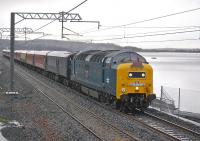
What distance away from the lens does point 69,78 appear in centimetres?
3731

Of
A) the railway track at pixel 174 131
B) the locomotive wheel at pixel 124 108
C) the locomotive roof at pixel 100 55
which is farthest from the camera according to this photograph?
the locomotive roof at pixel 100 55

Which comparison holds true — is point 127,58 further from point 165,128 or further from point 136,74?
point 165,128

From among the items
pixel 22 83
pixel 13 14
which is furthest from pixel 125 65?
pixel 22 83

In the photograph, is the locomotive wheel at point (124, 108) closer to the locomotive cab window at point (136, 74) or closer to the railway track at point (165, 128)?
the railway track at point (165, 128)

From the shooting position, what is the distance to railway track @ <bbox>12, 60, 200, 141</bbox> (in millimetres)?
16625

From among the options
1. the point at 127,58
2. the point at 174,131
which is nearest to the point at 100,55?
the point at 127,58

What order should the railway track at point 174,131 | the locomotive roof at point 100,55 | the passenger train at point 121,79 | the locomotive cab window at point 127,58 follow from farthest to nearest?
1. the locomotive roof at point 100,55
2. the locomotive cab window at point 127,58
3. the passenger train at point 121,79
4. the railway track at point 174,131

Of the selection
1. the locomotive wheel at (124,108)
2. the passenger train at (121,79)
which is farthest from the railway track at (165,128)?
the passenger train at (121,79)

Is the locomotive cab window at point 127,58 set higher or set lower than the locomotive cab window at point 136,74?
higher

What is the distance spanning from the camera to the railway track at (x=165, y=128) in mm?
16625

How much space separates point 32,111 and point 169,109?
305 inches

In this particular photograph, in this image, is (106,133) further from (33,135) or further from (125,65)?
(125,65)

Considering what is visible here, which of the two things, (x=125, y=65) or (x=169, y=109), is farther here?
(x=169, y=109)

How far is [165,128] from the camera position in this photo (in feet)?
60.4
